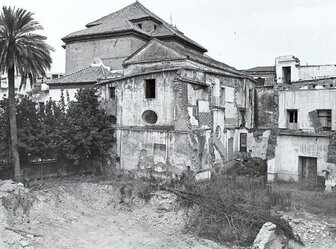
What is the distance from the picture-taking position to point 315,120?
20984mm

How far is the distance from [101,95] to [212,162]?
342 inches

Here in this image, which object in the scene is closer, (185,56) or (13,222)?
(13,222)

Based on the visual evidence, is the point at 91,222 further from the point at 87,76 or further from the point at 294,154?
the point at 87,76

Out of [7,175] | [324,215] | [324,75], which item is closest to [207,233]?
[324,215]

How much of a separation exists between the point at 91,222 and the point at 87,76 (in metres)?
12.6

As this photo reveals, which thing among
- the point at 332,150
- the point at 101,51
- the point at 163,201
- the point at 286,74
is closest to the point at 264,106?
the point at 286,74

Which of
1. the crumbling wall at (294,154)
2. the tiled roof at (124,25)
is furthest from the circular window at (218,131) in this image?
the tiled roof at (124,25)

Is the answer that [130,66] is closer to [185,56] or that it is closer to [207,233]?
[185,56]

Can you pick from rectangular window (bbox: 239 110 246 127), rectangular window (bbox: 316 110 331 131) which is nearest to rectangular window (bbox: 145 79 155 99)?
rectangular window (bbox: 239 110 246 127)

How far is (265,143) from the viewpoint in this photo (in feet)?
89.3

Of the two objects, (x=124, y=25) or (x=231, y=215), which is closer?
(x=231, y=215)

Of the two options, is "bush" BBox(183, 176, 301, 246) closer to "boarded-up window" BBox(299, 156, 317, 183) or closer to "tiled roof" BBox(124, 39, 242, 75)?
"boarded-up window" BBox(299, 156, 317, 183)

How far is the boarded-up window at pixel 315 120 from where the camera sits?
20.8m

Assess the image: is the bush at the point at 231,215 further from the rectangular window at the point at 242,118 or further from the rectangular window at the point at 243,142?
the rectangular window at the point at 242,118
